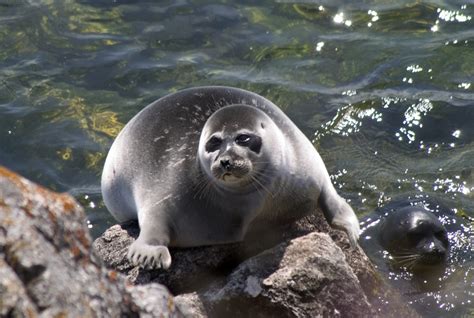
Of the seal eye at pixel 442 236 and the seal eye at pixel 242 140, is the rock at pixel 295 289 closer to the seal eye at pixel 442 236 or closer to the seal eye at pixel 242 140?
the seal eye at pixel 242 140

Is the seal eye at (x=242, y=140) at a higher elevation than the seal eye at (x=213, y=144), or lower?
higher

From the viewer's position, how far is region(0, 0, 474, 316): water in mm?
8414

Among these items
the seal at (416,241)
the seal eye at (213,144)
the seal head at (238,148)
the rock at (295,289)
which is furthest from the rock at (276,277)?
the seal at (416,241)

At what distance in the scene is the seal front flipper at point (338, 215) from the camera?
229 inches

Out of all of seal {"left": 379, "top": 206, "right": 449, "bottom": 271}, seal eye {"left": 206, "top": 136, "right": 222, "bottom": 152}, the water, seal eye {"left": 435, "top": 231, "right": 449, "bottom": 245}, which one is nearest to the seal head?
seal eye {"left": 206, "top": 136, "right": 222, "bottom": 152}

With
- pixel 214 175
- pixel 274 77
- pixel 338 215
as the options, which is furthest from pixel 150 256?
pixel 274 77

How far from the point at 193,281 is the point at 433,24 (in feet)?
20.0

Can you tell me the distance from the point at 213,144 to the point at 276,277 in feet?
3.12

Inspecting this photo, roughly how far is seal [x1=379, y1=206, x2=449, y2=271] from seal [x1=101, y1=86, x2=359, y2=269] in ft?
4.47

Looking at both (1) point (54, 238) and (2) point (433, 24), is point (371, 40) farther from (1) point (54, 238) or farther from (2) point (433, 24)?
(1) point (54, 238)

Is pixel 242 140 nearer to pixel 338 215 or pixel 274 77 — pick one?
pixel 338 215

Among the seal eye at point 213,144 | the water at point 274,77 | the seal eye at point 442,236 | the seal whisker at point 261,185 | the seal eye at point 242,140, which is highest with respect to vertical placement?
the seal eye at point 242,140

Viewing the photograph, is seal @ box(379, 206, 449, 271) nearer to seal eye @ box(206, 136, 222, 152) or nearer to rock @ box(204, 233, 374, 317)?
rock @ box(204, 233, 374, 317)

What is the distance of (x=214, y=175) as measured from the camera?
5.35 meters
